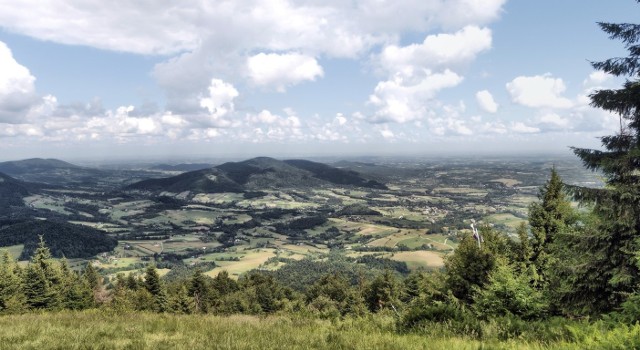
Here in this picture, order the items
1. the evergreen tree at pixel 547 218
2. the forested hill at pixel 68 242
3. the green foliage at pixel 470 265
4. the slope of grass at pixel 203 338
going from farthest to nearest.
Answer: the forested hill at pixel 68 242 < the green foliage at pixel 470 265 < the evergreen tree at pixel 547 218 < the slope of grass at pixel 203 338

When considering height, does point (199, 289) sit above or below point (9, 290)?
below

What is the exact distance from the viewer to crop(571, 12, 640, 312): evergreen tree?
474 inches

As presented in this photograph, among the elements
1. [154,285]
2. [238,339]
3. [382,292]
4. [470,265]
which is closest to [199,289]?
[154,285]

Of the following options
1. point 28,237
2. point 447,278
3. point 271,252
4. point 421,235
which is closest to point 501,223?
point 421,235

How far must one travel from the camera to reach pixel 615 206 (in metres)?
12.3

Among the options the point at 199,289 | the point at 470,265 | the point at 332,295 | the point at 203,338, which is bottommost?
the point at 332,295

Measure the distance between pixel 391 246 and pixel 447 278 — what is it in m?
135

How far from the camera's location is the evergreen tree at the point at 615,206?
1204 cm

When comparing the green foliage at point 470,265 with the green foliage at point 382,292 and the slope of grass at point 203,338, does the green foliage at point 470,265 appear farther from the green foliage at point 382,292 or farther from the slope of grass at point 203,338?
the green foliage at point 382,292

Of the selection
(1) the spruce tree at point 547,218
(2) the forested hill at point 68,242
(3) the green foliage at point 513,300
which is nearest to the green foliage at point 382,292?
(1) the spruce tree at point 547,218

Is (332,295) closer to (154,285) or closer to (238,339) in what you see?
(154,285)

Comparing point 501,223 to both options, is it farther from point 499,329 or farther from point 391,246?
point 499,329

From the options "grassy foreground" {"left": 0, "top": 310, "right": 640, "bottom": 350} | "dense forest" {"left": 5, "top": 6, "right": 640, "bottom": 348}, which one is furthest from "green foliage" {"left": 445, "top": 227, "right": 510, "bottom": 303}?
"grassy foreground" {"left": 0, "top": 310, "right": 640, "bottom": 350}

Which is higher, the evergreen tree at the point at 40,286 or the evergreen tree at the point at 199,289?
the evergreen tree at the point at 40,286
